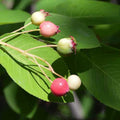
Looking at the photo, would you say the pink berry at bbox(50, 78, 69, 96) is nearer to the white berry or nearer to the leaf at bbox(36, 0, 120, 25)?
the white berry

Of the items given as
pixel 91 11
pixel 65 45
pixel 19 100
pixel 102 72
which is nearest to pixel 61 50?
pixel 65 45

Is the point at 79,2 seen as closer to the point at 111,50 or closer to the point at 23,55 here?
the point at 111,50

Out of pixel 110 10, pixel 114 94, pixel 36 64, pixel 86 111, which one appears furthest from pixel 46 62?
pixel 86 111

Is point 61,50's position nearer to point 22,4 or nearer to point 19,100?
point 19,100

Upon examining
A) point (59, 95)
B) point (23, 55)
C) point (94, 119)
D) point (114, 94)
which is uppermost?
point (23, 55)

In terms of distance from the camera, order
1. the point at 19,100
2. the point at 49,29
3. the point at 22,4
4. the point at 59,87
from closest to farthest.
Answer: the point at 59,87 < the point at 49,29 < the point at 19,100 < the point at 22,4
